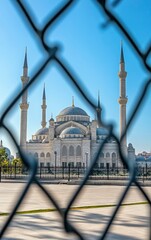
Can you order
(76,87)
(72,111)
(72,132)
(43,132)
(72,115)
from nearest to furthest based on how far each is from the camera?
(76,87), (72,132), (72,115), (72,111), (43,132)

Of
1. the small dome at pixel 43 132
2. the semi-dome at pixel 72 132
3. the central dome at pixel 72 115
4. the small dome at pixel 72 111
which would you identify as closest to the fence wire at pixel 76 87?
the semi-dome at pixel 72 132

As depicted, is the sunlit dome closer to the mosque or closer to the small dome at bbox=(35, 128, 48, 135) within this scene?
the mosque

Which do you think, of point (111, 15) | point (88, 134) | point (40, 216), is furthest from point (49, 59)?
point (88, 134)

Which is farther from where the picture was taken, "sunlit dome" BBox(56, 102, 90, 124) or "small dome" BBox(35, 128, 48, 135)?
"small dome" BBox(35, 128, 48, 135)

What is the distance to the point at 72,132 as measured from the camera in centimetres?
4638

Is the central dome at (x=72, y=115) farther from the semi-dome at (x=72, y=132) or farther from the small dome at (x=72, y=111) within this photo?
the semi-dome at (x=72, y=132)

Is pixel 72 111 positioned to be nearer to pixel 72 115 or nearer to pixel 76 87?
pixel 72 115

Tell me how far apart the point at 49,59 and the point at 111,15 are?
23 centimetres

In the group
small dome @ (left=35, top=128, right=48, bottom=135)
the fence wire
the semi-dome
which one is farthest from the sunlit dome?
the fence wire

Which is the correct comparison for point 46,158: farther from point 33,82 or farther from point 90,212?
point 33,82

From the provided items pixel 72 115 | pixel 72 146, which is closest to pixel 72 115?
pixel 72 115

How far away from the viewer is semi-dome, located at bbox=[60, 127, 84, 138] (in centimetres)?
4616

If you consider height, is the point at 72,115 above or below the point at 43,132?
above

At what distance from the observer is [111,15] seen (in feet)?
2.65
